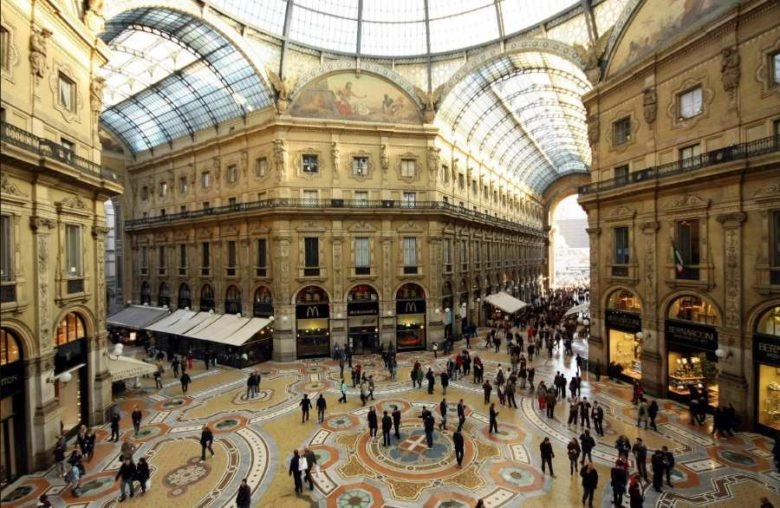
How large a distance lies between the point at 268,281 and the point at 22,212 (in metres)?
15.9

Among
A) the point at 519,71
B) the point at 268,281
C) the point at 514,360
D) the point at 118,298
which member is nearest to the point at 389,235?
the point at 268,281

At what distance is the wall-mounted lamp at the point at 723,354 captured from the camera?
16.3m

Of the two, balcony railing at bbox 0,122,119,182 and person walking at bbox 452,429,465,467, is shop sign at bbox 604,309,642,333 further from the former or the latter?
balcony railing at bbox 0,122,119,182

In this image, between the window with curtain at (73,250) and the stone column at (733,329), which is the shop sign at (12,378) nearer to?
the window with curtain at (73,250)

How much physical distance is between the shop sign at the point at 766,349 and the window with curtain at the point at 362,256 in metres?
21.4

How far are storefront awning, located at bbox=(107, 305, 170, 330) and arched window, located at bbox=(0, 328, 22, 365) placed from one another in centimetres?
2090

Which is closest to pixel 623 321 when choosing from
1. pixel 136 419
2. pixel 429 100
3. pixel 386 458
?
pixel 386 458

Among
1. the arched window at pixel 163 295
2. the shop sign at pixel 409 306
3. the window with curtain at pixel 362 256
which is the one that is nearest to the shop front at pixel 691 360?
the shop sign at pixel 409 306

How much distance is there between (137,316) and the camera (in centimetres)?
3575

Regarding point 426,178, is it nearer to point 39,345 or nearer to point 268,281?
point 268,281

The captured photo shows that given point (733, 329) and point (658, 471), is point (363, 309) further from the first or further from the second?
point (733, 329)

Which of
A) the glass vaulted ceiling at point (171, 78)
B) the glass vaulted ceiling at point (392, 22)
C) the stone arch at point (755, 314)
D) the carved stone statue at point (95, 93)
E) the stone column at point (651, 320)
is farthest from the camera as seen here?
the glass vaulted ceiling at point (392, 22)

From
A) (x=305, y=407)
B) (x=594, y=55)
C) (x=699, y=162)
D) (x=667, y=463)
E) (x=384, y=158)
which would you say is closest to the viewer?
(x=667, y=463)

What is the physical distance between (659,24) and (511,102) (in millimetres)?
20910
